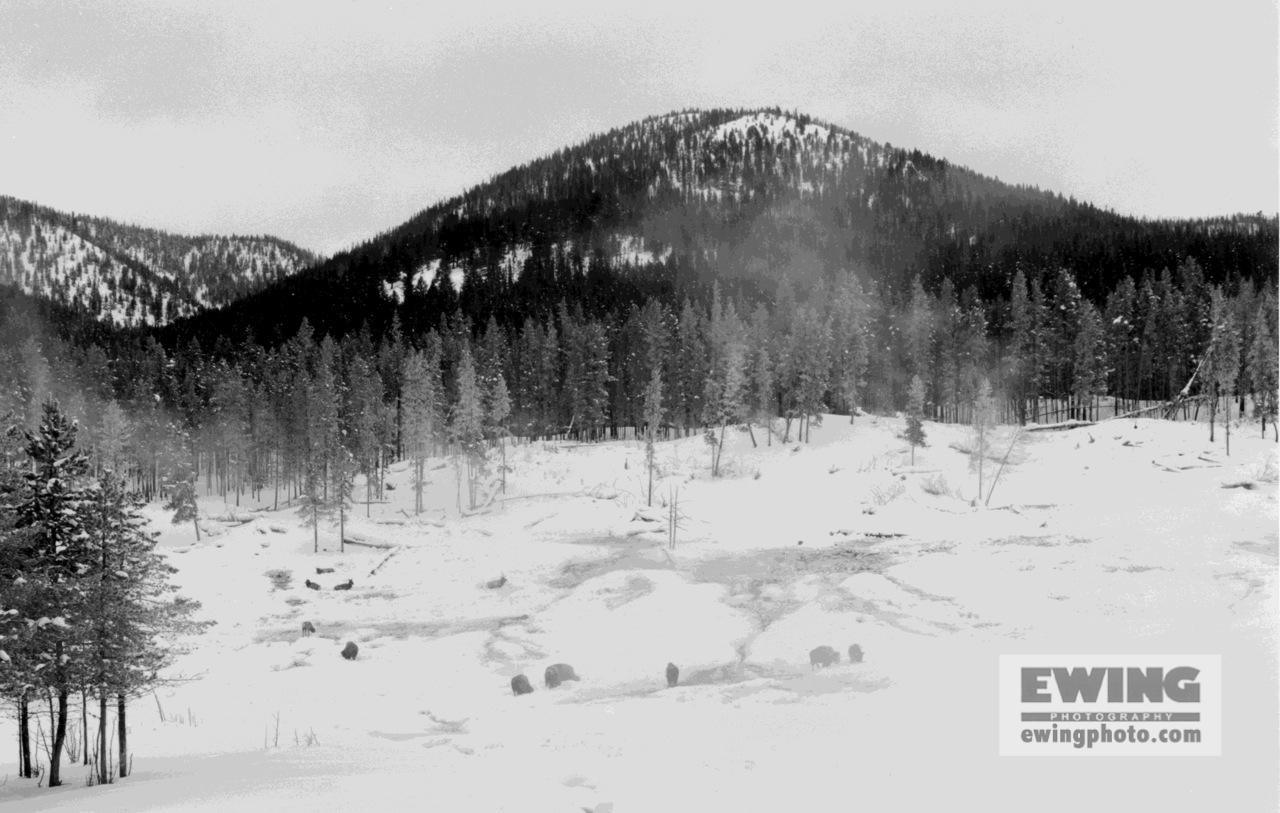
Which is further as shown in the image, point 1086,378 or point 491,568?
point 1086,378

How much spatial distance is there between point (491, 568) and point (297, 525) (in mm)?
21773

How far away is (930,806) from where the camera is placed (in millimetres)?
12430

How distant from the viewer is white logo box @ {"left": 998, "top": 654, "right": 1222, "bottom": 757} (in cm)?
1072

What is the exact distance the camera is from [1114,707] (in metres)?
10.8

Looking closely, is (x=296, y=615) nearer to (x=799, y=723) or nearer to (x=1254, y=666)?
(x=799, y=723)

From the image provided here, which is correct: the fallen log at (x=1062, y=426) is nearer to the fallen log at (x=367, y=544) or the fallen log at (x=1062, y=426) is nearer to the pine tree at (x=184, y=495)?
the fallen log at (x=367, y=544)

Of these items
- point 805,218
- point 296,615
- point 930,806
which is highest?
point 805,218

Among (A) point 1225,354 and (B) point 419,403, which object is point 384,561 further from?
(A) point 1225,354

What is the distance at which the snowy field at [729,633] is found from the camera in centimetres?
1338

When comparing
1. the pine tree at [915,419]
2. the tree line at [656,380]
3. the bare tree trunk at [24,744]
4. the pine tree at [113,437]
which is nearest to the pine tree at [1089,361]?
the tree line at [656,380]

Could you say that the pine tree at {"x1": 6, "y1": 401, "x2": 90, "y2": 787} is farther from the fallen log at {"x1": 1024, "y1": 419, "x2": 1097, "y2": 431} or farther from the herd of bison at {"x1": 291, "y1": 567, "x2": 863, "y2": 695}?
the fallen log at {"x1": 1024, "y1": 419, "x2": 1097, "y2": 431}

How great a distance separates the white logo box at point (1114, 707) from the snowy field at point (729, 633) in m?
0.45

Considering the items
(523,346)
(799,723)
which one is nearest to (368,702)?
(799,723)

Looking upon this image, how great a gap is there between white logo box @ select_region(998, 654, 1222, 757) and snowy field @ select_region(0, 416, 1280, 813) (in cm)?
45
